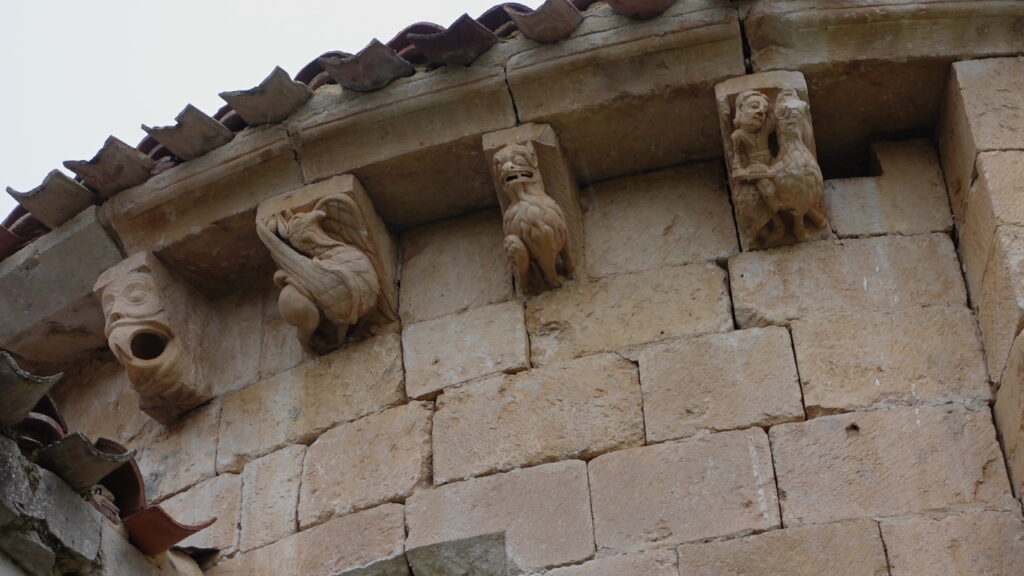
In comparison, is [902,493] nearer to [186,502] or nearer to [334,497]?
[334,497]

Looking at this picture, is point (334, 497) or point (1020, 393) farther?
point (334, 497)

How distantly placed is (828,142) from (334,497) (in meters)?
2.31

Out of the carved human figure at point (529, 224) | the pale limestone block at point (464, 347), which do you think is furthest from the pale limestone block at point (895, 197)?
the pale limestone block at point (464, 347)

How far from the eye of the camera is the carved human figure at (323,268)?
21.1 feet

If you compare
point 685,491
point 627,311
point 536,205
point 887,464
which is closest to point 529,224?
point 536,205

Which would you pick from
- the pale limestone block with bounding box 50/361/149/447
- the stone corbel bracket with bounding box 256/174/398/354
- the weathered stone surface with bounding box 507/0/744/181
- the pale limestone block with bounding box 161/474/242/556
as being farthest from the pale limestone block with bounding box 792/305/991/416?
the pale limestone block with bounding box 50/361/149/447

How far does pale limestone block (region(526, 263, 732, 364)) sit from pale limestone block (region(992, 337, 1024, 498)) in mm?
984

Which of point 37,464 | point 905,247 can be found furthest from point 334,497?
point 905,247

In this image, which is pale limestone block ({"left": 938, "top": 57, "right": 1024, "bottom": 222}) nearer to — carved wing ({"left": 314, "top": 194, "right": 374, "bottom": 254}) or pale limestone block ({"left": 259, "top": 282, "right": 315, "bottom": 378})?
carved wing ({"left": 314, "top": 194, "right": 374, "bottom": 254})

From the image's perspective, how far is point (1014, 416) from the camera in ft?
17.8

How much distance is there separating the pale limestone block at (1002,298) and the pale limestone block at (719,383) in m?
0.66

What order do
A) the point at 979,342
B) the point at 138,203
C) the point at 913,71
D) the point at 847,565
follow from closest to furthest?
1. the point at 847,565
2. the point at 979,342
3. the point at 913,71
4. the point at 138,203

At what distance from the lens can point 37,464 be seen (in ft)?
17.4

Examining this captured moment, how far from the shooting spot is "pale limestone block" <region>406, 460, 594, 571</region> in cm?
563
